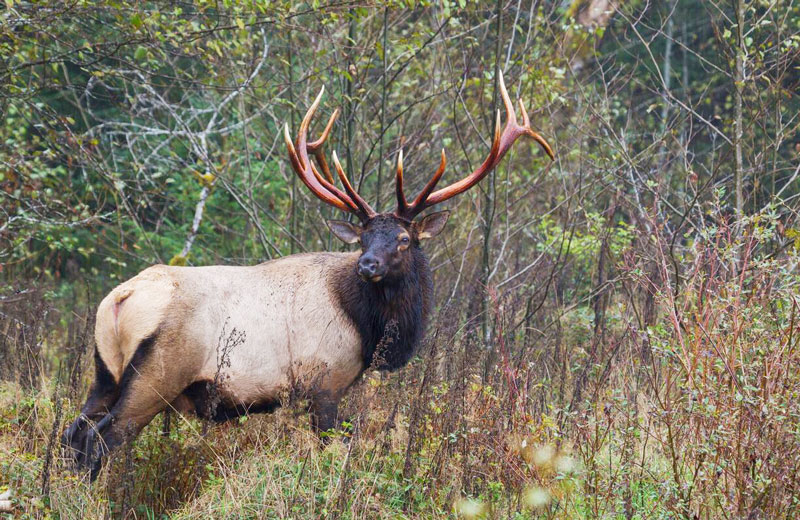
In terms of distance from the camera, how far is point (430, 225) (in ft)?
19.9

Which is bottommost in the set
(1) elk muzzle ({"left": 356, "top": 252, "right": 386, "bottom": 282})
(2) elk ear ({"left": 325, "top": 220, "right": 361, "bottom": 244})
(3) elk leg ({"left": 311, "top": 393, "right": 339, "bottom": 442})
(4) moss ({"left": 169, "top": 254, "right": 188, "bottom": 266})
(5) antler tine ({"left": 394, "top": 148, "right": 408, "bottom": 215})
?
(3) elk leg ({"left": 311, "top": 393, "right": 339, "bottom": 442})

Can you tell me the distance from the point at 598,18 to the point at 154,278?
1183 cm

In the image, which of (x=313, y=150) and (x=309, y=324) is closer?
(x=309, y=324)

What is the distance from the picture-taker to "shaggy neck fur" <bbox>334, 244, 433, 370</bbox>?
5.75 meters

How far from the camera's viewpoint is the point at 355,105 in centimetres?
786

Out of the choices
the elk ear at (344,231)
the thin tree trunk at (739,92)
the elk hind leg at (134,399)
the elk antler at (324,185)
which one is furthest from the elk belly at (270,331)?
the thin tree trunk at (739,92)

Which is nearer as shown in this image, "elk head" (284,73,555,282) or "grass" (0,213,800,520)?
"grass" (0,213,800,520)

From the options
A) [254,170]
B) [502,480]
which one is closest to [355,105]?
[254,170]

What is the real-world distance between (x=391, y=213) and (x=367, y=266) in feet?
2.28

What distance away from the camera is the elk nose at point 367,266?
17.6 ft

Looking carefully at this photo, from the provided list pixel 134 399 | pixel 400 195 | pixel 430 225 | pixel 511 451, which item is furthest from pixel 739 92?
pixel 134 399

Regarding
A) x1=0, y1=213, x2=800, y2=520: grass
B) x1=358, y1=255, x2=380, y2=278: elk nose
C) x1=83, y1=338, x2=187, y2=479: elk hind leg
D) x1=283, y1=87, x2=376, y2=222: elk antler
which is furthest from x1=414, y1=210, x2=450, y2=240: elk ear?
x1=83, y1=338, x2=187, y2=479: elk hind leg

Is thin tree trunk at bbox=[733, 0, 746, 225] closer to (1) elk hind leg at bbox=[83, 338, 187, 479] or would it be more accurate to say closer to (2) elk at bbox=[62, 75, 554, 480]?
(2) elk at bbox=[62, 75, 554, 480]

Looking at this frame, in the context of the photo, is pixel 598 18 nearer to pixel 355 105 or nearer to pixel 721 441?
pixel 355 105
